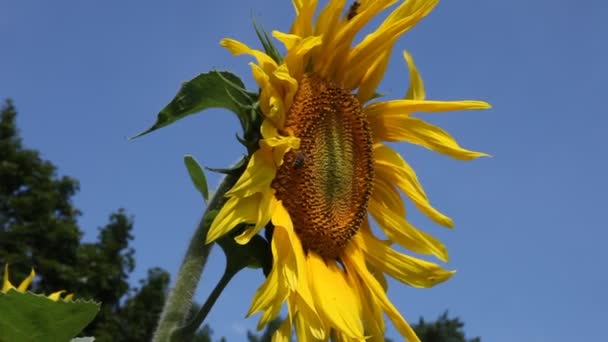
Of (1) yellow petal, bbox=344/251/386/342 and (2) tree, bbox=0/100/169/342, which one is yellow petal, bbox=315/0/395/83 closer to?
(1) yellow petal, bbox=344/251/386/342

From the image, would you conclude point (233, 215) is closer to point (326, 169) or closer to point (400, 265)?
point (326, 169)

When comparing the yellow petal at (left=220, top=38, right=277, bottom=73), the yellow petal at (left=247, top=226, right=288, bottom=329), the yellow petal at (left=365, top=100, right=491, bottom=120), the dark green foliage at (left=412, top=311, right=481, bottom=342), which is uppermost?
the dark green foliage at (left=412, top=311, right=481, bottom=342)

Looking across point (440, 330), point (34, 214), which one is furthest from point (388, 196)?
point (34, 214)

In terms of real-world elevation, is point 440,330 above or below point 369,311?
above

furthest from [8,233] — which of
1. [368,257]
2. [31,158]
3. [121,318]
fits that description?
[368,257]

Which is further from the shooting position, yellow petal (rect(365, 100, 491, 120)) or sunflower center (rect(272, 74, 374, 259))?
yellow petal (rect(365, 100, 491, 120))

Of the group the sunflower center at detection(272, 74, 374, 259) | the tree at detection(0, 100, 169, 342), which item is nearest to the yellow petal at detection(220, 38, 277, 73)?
the sunflower center at detection(272, 74, 374, 259)

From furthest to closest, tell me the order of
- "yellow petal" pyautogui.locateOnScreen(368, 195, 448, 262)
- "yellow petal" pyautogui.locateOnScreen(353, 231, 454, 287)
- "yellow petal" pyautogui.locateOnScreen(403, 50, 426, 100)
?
"yellow petal" pyautogui.locateOnScreen(403, 50, 426, 100) → "yellow petal" pyautogui.locateOnScreen(368, 195, 448, 262) → "yellow petal" pyautogui.locateOnScreen(353, 231, 454, 287)
